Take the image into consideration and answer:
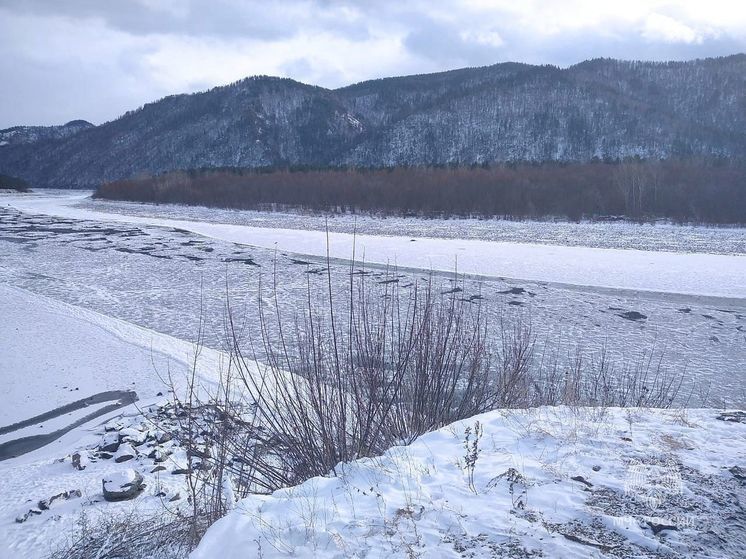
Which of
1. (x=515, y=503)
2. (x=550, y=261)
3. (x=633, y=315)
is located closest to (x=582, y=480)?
(x=515, y=503)

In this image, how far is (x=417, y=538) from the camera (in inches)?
118

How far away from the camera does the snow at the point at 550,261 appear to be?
46.8ft

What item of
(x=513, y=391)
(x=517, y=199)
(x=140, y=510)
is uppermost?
(x=517, y=199)

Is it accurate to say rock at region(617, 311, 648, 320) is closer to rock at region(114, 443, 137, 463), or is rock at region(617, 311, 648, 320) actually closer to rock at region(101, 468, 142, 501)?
rock at region(114, 443, 137, 463)

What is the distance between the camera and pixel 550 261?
17.3 metres

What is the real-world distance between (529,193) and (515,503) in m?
33.5

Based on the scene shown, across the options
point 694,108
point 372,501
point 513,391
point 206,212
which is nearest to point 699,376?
point 513,391

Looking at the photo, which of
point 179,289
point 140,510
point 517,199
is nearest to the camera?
point 140,510

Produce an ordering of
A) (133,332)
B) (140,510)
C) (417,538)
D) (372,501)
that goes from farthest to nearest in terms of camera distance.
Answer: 1. (133,332)
2. (140,510)
3. (372,501)
4. (417,538)

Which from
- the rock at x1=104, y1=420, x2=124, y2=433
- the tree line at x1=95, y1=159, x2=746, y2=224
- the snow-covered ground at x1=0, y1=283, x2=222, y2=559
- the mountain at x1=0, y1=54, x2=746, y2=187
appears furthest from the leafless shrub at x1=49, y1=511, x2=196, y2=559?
the mountain at x1=0, y1=54, x2=746, y2=187

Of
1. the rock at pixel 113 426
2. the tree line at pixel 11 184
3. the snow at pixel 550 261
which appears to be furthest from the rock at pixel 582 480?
the tree line at pixel 11 184

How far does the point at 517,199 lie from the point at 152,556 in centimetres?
3267

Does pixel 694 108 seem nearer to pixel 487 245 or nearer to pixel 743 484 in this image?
pixel 487 245

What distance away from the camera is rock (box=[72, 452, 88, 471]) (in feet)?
17.1
